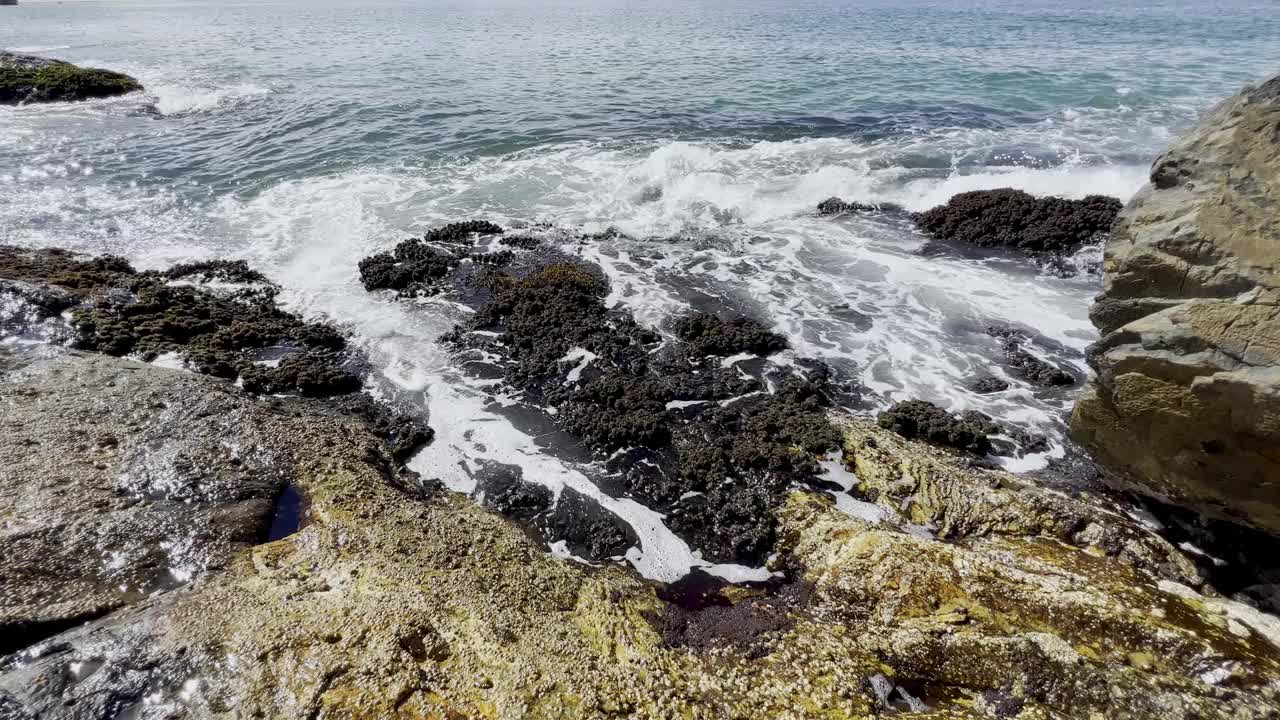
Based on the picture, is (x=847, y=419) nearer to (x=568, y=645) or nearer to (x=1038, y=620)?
(x=1038, y=620)

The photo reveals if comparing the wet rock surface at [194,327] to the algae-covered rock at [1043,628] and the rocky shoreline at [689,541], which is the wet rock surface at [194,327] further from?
the algae-covered rock at [1043,628]

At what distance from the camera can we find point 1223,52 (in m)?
27.8

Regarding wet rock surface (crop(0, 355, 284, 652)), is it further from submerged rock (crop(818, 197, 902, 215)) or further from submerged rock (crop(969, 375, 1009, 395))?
submerged rock (crop(818, 197, 902, 215))

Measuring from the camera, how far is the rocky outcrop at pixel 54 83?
2336cm

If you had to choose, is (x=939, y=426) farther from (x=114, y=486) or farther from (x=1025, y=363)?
(x=114, y=486)

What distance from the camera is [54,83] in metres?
23.9

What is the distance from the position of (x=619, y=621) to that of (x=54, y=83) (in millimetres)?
32924

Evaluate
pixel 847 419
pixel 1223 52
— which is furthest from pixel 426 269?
pixel 1223 52

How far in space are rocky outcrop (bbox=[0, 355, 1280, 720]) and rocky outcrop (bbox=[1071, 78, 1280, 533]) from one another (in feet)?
2.34

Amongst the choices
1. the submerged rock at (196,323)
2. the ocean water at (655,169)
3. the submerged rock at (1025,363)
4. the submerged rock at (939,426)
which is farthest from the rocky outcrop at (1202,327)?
the submerged rock at (196,323)

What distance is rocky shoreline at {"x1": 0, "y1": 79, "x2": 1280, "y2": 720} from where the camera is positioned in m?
3.81

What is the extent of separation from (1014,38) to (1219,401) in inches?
1512

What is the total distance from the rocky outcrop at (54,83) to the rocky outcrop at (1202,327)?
33.9 m

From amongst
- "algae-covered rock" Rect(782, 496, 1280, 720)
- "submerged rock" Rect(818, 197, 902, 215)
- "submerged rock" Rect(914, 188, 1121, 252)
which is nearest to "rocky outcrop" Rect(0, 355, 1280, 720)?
"algae-covered rock" Rect(782, 496, 1280, 720)
